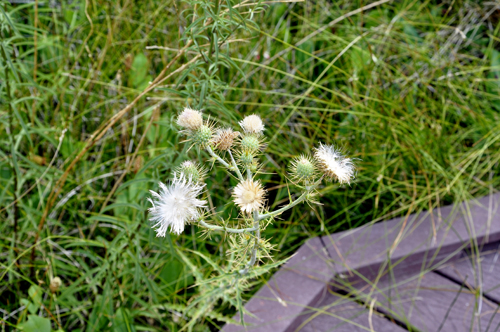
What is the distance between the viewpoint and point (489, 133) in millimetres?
2186

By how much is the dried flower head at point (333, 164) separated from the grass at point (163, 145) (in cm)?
67

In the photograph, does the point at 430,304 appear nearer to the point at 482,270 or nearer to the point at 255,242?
the point at 482,270

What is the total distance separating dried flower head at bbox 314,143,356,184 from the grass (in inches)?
26.5

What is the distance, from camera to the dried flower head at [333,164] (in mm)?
882

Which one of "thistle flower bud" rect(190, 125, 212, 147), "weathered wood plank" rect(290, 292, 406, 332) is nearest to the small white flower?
"thistle flower bud" rect(190, 125, 212, 147)

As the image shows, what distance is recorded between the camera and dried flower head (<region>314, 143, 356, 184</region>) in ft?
2.89

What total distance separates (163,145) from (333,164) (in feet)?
4.28

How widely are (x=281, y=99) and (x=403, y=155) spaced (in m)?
0.76

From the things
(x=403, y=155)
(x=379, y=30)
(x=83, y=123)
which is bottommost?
(x=83, y=123)

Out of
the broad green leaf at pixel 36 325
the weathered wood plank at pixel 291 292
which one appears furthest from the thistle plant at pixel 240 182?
the broad green leaf at pixel 36 325

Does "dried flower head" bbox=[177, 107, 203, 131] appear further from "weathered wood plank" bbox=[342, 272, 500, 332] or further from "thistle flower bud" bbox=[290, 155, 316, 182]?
"weathered wood plank" bbox=[342, 272, 500, 332]

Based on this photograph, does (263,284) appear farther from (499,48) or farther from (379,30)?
(499,48)

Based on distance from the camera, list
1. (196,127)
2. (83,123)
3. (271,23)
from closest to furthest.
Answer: (196,127)
(83,123)
(271,23)

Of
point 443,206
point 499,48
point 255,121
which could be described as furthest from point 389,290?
point 499,48
